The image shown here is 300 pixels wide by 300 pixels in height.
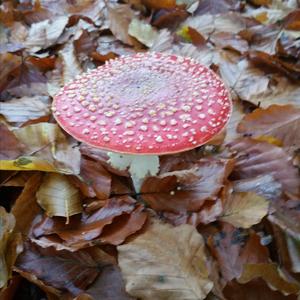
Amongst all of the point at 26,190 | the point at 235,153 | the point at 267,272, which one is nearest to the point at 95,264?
the point at 26,190

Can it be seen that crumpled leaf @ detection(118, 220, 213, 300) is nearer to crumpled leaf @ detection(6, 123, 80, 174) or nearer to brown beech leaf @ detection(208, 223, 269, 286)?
brown beech leaf @ detection(208, 223, 269, 286)

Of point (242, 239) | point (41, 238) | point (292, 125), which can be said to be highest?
point (292, 125)

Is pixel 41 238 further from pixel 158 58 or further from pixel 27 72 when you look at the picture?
pixel 27 72

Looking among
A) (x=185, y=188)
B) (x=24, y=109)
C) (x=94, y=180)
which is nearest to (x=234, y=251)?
(x=185, y=188)

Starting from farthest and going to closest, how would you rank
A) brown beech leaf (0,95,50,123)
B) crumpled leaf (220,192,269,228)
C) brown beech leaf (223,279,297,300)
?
brown beech leaf (0,95,50,123), crumpled leaf (220,192,269,228), brown beech leaf (223,279,297,300)

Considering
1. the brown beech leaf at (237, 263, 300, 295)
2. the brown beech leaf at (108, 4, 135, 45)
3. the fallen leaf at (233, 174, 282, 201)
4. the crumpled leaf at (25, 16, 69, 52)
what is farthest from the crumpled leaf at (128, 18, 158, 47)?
the brown beech leaf at (237, 263, 300, 295)

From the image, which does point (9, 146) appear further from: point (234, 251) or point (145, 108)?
point (234, 251)
